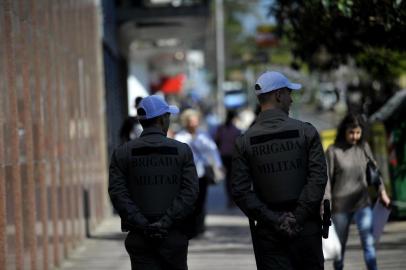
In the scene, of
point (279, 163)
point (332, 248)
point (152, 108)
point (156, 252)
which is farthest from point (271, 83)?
point (332, 248)

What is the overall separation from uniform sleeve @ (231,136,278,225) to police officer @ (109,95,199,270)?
37cm

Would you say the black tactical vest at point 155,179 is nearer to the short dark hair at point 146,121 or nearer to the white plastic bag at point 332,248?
the short dark hair at point 146,121

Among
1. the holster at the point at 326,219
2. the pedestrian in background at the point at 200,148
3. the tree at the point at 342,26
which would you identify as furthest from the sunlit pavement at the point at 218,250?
the holster at the point at 326,219

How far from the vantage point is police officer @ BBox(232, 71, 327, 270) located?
6.63 metres

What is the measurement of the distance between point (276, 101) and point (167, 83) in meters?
41.3

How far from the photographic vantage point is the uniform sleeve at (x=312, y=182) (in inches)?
259

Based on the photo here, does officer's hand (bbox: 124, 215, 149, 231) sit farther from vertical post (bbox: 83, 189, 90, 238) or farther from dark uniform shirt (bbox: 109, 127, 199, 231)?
vertical post (bbox: 83, 189, 90, 238)

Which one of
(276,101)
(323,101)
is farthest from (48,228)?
(323,101)

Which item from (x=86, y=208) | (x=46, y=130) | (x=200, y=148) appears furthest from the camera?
(x=86, y=208)

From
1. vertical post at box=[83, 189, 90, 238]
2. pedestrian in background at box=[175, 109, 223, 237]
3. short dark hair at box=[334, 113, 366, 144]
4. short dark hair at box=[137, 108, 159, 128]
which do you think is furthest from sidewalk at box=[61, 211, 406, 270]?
short dark hair at box=[137, 108, 159, 128]

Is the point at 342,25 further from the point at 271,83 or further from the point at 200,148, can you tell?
the point at 271,83

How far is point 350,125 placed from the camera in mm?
9805

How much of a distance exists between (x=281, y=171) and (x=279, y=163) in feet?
0.16

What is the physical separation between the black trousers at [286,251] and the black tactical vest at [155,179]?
0.62 meters
